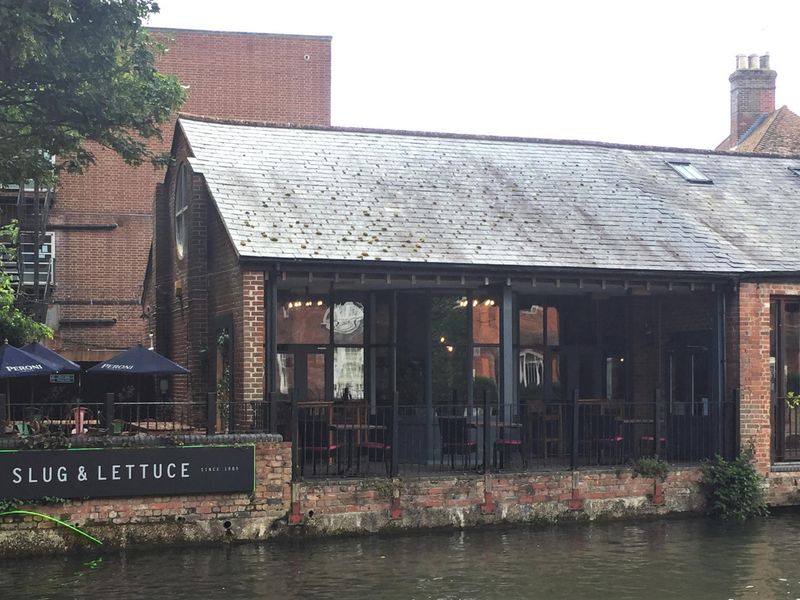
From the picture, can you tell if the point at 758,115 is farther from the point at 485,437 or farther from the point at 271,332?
the point at 271,332

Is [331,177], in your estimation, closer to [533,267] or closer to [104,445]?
[533,267]

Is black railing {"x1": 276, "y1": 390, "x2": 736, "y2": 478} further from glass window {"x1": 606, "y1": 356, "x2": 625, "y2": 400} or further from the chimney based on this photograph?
the chimney

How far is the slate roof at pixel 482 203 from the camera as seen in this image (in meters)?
16.4

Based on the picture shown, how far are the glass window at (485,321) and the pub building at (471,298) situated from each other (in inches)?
1.5

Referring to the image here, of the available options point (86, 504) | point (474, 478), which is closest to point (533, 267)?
point (474, 478)

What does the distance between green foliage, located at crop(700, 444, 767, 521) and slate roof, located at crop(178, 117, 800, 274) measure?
2.93 m

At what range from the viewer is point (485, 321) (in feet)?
60.8

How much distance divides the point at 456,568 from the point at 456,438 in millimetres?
3993

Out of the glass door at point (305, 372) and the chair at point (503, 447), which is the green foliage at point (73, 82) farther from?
the chair at point (503, 447)

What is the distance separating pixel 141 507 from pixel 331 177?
6780 mm

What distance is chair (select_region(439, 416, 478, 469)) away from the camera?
16.2m

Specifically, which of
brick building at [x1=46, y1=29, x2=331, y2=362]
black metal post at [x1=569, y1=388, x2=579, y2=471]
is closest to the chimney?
brick building at [x1=46, y1=29, x2=331, y2=362]

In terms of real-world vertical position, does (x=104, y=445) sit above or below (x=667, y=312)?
below

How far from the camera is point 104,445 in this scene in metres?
13.6
